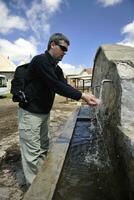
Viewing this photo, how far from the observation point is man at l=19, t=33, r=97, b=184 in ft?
11.9

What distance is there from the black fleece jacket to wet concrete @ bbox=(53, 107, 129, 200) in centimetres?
93

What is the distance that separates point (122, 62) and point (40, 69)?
3.55 ft

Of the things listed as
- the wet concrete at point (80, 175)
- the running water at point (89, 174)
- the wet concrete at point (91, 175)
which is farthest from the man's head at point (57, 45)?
the wet concrete at point (91, 175)

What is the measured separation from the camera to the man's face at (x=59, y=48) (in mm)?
3661

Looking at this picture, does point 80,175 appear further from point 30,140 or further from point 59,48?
point 59,48

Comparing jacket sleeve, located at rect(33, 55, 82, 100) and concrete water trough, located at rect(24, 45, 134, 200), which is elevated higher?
jacket sleeve, located at rect(33, 55, 82, 100)

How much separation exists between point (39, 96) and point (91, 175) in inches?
54.0

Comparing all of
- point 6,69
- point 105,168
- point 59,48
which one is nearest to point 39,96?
point 59,48

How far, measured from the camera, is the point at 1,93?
90.8 feet

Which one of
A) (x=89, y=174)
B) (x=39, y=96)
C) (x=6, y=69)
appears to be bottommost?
(x=89, y=174)

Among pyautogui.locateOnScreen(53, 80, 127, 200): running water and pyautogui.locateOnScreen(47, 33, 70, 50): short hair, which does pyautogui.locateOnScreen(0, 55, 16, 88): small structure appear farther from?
pyautogui.locateOnScreen(47, 33, 70, 50): short hair

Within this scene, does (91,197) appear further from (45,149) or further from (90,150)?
(90,150)

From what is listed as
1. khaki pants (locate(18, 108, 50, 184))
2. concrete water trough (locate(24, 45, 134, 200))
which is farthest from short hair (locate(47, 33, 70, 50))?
khaki pants (locate(18, 108, 50, 184))

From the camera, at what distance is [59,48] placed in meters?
3.68
